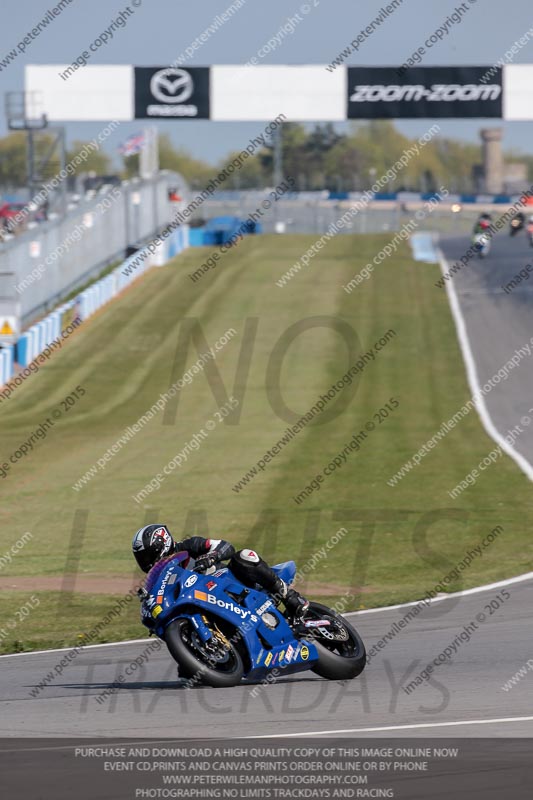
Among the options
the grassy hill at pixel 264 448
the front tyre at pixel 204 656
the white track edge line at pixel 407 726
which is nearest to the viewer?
the white track edge line at pixel 407 726

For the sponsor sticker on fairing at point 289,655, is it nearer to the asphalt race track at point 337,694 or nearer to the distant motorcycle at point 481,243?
the asphalt race track at point 337,694

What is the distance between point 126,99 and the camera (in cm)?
5359

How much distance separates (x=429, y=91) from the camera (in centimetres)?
5216

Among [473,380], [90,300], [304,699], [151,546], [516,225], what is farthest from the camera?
[516,225]

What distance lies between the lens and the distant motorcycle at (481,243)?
→ 4697cm

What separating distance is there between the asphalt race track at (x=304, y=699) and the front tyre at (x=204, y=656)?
0.14 meters

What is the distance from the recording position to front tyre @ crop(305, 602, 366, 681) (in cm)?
951

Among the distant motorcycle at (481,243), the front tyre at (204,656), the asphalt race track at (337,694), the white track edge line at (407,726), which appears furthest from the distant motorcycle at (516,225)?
the white track edge line at (407,726)

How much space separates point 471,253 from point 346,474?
96.3 feet

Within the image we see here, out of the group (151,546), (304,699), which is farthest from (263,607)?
(151,546)

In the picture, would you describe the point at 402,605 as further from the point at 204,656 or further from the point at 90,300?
the point at 90,300

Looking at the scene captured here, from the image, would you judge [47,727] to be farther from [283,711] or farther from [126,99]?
[126,99]

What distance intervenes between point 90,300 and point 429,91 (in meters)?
19.2

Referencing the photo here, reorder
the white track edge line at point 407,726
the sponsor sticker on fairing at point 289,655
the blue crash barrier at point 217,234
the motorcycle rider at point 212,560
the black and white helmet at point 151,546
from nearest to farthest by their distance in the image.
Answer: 1. the white track edge line at point 407,726
2. the sponsor sticker on fairing at point 289,655
3. the motorcycle rider at point 212,560
4. the black and white helmet at point 151,546
5. the blue crash barrier at point 217,234
